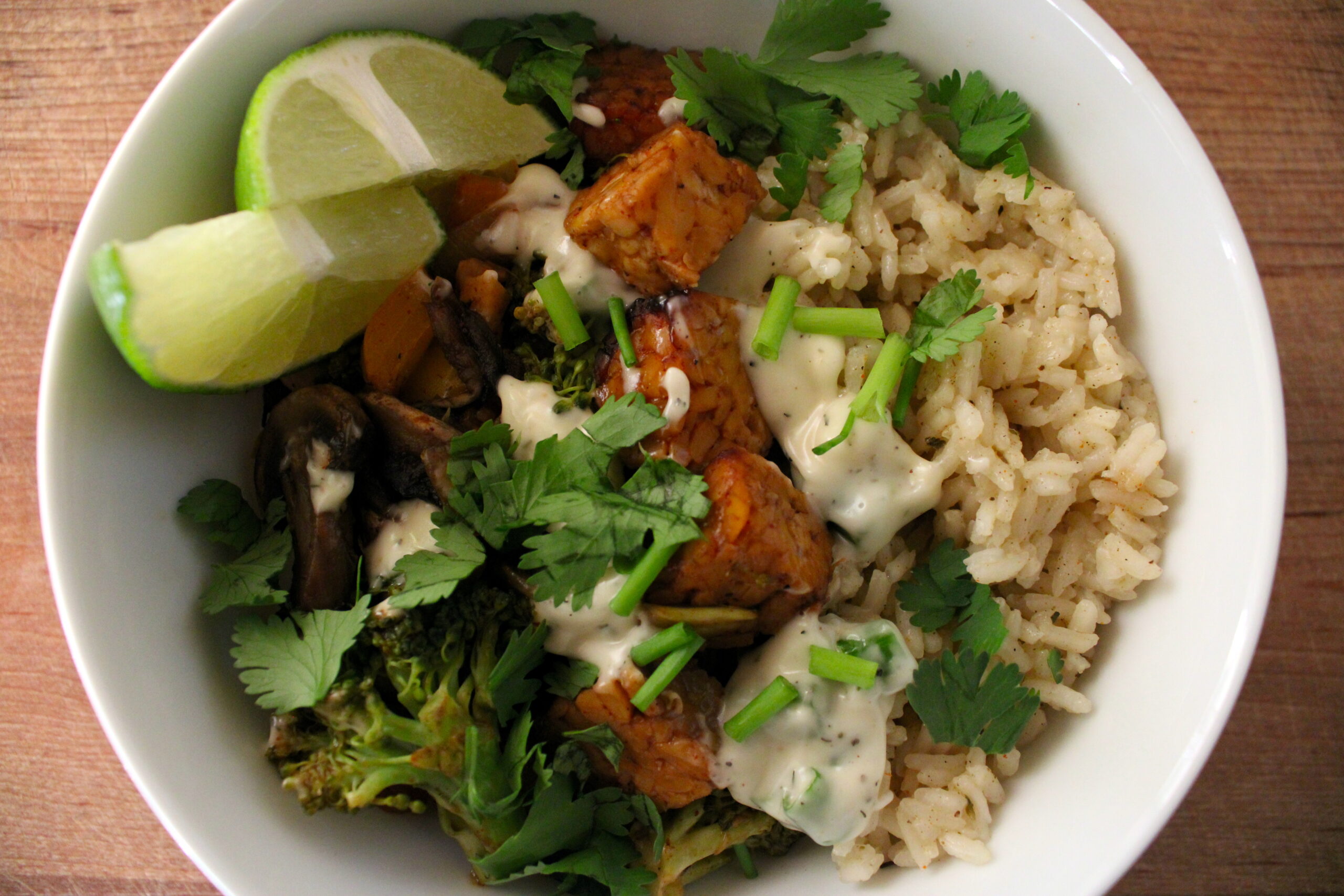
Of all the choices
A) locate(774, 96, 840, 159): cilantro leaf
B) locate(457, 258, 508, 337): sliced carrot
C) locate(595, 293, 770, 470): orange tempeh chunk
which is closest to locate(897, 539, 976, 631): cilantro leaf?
locate(595, 293, 770, 470): orange tempeh chunk

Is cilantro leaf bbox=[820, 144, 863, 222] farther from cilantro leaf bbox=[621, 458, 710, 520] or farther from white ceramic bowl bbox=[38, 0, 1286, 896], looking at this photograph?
cilantro leaf bbox=[621, 458, 710, 520]

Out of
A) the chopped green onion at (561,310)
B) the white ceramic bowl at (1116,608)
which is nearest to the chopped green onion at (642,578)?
the chopped green onion at (561,310)

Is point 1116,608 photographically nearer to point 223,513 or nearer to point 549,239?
point 549,239

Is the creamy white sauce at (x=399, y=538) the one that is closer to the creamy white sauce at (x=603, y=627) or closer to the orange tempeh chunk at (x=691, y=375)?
the creamy white sauce at (x=603, y=627)

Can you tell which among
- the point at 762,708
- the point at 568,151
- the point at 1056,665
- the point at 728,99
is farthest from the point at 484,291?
the point at 1056,665

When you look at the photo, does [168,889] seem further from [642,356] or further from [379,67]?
[379,67]

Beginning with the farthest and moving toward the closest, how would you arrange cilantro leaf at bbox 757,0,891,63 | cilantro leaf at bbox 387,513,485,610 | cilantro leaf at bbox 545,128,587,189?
cilantro leaf at bbox 545,128,587,189
cilantro leaf at bbox 757,0,891,63
cilantro leaf at bbox 387,513,485,610
